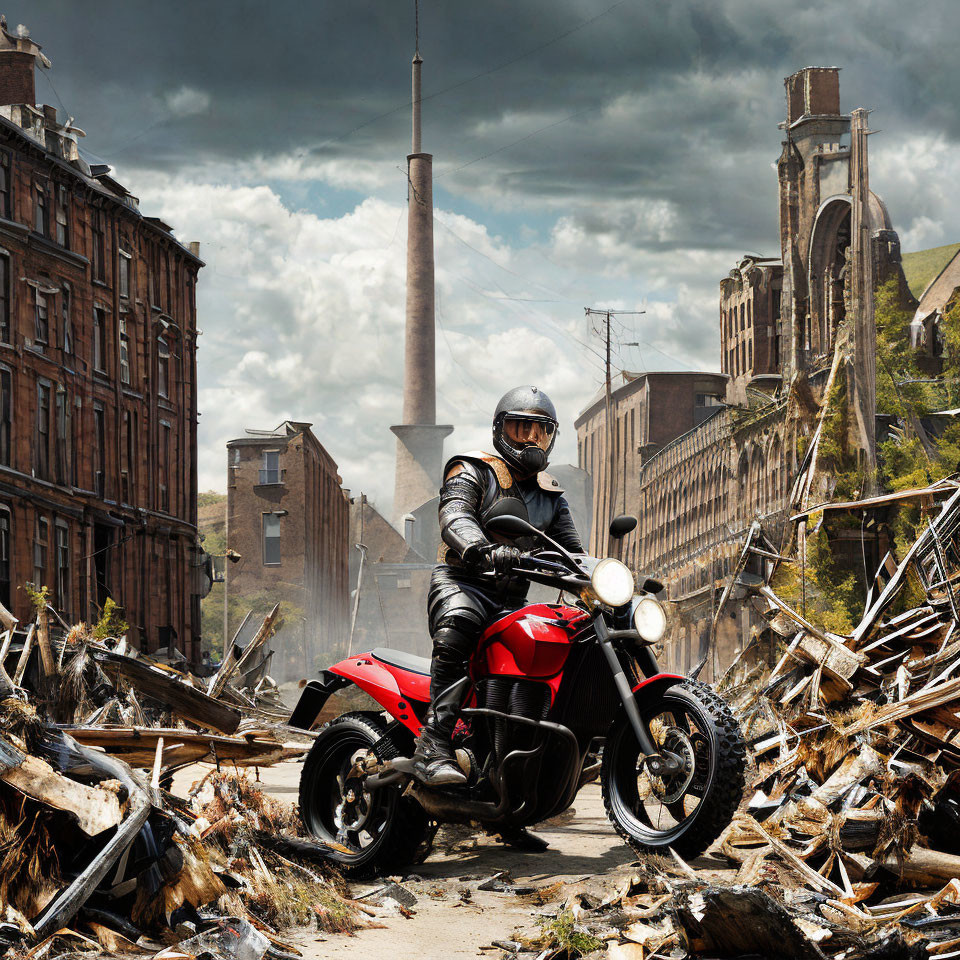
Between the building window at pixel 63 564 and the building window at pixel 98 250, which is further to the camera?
the building window at pixel 98 250

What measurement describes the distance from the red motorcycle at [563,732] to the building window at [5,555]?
1020 inches

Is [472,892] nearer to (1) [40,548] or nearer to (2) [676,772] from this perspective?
(2) [676,772]

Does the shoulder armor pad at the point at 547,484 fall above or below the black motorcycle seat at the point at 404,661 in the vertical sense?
above

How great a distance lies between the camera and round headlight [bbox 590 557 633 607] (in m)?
6.55

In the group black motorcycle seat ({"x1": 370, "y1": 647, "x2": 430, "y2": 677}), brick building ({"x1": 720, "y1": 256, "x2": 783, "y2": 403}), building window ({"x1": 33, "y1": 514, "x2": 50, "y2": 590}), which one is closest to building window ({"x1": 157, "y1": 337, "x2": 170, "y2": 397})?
building window ({"x1": 33, "y1": 514, "x2": 50, "y2": 590})

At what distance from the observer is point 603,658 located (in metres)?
6.94

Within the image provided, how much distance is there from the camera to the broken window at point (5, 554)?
103 ft

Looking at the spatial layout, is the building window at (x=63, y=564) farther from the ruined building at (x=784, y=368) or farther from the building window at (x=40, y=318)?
the ruined building at (x=784, y=368)

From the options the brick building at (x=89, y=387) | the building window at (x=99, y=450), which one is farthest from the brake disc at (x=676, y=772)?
the building window at (x=99, y=450)

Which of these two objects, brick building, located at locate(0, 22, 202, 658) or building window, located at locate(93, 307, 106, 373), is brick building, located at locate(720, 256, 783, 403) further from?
building window, located at locate(93, 307, 106, 373)

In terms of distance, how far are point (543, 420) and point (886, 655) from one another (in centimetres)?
349

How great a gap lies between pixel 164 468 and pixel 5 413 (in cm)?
1134

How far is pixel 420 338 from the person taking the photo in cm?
A: 8538

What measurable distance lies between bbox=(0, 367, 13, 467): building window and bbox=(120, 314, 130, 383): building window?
7.88m
